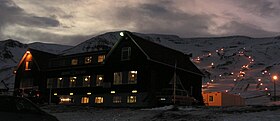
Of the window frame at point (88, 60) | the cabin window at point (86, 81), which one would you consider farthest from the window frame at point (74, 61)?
the cabin window at point (86, 81)

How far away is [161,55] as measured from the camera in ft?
152

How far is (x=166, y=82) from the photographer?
1780 inches

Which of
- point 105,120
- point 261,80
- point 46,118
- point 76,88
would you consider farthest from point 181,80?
point 261,80

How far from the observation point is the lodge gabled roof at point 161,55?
4378 centimetres

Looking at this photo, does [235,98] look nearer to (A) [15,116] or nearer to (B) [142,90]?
(B) [142,90]

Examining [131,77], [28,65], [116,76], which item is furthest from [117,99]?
[28,65]

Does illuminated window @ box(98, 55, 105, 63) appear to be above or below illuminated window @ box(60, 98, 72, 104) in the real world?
above

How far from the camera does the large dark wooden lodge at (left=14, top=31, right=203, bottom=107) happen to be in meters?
43.1

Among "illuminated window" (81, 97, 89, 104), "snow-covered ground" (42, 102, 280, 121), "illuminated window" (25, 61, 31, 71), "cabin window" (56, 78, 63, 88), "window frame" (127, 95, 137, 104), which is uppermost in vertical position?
"illuminated window" (25, 61, 31, 71)

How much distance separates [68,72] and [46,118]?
143ft

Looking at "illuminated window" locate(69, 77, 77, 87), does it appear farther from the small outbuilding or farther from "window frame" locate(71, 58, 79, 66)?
the small outbuilding

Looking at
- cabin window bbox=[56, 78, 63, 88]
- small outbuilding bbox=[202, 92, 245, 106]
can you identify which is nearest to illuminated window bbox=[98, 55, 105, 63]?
cabin window bbox=[56, 78, 63, 88]

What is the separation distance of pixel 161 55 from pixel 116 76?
21.1 feet

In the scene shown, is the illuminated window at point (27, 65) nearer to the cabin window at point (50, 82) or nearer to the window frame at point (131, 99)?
the cabin window at point (50, 82)
